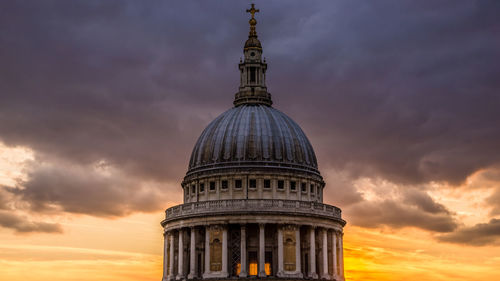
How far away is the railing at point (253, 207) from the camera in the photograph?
344 feet

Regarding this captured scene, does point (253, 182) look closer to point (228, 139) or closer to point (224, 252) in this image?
point (228, 139)

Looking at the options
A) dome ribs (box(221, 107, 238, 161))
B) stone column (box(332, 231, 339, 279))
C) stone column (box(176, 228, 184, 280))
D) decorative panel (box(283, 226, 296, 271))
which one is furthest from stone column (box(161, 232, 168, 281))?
stone column (box(332, 231, 339, 279))

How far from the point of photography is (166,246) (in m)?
114

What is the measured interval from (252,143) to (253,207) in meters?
11.0

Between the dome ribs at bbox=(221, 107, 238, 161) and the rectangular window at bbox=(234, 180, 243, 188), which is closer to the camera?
the rectangular window at bbox=(234, 180, 243, 188)

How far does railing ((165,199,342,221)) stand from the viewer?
344 feet

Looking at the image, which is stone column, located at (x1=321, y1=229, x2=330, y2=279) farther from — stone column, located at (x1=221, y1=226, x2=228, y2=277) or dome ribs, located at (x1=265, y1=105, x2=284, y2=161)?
stone column, located at (x1=221, y1=226, x2=228, y2=277)

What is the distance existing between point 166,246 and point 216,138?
52.7 feet

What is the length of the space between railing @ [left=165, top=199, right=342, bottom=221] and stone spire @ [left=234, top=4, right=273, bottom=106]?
1881 cm

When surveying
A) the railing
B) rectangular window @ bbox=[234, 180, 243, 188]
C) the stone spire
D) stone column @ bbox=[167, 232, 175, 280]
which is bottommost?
stone column @ bbox=[167, 232, 175, 280]

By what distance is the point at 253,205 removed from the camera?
346ft

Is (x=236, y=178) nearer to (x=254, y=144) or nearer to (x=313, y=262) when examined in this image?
(x=254, y=144)

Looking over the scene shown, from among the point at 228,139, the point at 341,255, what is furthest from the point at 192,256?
the point at 341,255

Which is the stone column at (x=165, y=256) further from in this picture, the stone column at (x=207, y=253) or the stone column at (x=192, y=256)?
the stone column at (x=207, y=253)
